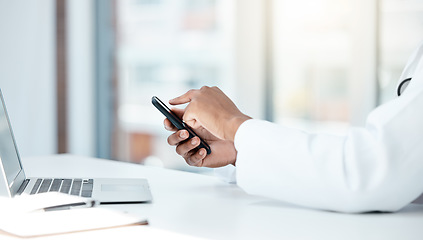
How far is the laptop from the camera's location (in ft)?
3.38

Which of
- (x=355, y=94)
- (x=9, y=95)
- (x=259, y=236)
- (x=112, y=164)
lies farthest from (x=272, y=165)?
(x=9, y=95)

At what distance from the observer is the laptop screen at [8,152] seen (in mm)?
1040

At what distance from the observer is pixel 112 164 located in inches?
66.5

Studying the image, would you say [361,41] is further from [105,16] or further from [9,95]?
[9,95]

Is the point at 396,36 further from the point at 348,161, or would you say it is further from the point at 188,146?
the point at 348,161

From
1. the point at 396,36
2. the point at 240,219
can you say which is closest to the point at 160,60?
the point at 396,36

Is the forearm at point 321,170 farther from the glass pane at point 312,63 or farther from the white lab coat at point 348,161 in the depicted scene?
the glass pane at point 312,63

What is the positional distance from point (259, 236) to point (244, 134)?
8.6 inches

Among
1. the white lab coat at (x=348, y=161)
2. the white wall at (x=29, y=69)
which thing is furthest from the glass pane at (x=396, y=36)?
the white wall at (x=29, y=69)

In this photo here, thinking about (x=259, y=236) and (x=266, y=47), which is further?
(x=266, y=47)

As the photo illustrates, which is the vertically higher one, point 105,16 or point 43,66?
point 105,16

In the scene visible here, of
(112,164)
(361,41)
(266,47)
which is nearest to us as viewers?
(112,164)

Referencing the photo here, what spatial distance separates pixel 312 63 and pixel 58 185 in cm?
253

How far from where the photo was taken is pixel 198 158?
1.36 m
